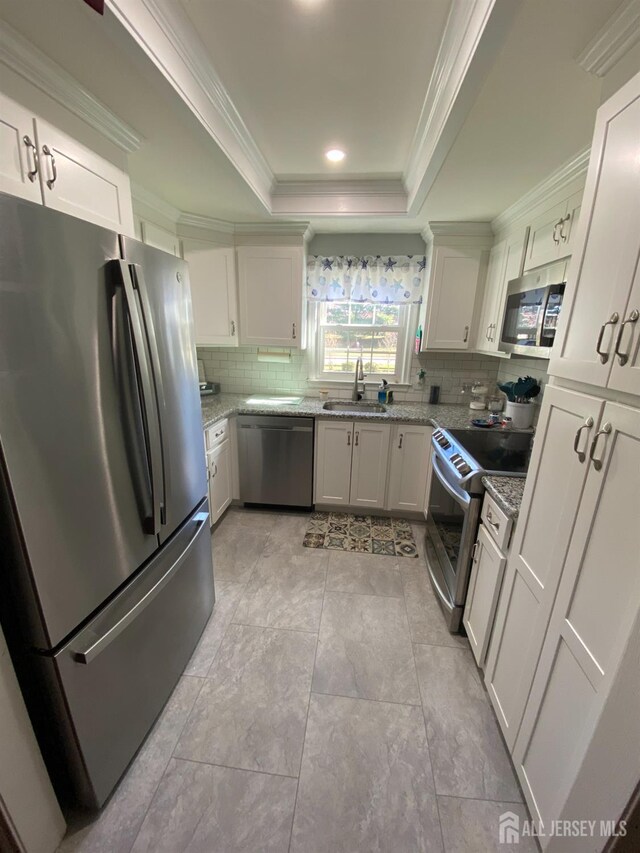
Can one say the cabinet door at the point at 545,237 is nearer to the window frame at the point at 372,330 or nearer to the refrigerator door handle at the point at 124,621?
the window frame at the point at 372,330

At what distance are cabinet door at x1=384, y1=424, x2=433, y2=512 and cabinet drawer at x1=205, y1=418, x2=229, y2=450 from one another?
4.36ft

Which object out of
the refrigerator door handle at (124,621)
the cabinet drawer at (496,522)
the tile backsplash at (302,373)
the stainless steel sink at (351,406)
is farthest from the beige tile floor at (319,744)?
the tile backsplash at (302,373)

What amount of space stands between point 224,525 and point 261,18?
9.13 ft

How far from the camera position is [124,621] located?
1085mm

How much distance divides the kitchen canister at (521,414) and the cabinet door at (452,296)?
771mm

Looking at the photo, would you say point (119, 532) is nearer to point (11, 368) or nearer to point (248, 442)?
point (11, 368)

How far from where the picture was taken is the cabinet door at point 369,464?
2.71m

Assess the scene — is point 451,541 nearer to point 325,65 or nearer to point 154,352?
point 154,352

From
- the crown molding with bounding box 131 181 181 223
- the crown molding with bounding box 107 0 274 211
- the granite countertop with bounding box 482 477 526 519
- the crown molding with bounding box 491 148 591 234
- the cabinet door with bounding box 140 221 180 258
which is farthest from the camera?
the cabinet door with bounding box 140 221 180 258

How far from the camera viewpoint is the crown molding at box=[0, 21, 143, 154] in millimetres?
1020

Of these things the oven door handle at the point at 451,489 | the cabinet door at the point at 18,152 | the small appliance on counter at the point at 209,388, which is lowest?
the oven door handle at the point at 451,489

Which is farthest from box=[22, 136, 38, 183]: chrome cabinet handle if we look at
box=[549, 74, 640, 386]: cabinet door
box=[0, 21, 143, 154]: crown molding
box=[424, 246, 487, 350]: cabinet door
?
box=[424, 246, 487, 350]: cabinet door

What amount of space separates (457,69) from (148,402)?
1.57 m

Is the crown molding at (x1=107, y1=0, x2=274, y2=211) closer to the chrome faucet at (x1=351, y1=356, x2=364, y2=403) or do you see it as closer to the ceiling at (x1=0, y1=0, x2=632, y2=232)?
the ceiling at (x1=0, y1=0, x2=632, y2=232)
